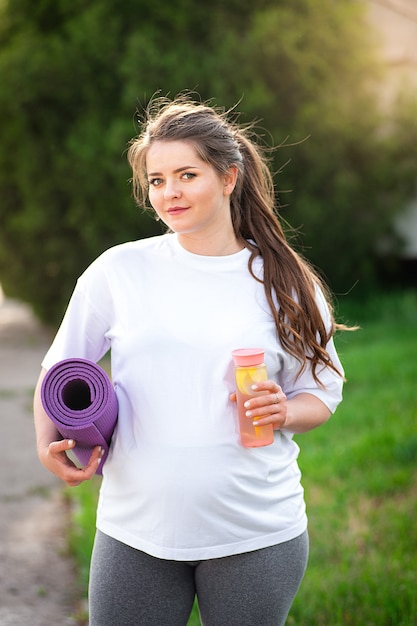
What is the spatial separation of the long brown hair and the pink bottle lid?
0.16 metres

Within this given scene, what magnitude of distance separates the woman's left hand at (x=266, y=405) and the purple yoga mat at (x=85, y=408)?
308mm

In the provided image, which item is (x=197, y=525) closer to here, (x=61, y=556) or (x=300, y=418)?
(x=300, y=418)

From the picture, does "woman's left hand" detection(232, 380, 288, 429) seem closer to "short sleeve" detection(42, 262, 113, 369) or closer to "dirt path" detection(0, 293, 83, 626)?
"short sleeve" detection(42, 262, 113, 369)

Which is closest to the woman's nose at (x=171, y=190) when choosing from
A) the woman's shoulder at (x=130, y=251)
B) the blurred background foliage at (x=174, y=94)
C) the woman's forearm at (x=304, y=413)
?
the woman's shoulder at (x=130, y=251)

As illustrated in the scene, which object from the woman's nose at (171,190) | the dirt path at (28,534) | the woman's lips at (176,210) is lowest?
the dirt path at (28,534)

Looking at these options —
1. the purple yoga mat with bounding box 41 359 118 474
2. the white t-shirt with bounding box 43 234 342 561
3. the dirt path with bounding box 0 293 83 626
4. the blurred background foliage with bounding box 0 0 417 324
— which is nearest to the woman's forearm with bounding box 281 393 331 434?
the white t-shirt with bounding box 43 234 342 561

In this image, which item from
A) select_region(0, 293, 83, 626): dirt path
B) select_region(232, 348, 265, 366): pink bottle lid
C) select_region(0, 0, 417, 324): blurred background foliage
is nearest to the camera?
select_region(232, 348, 265, 366): pink bottle lid

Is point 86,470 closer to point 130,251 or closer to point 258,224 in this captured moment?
point 130,251

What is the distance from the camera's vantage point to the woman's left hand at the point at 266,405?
5.70ft

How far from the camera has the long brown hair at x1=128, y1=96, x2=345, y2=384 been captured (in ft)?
6.20

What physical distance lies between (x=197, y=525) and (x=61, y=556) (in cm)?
253

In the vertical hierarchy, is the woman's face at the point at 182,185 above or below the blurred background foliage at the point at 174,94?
above

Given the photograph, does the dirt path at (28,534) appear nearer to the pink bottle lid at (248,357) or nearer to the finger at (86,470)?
the finger at (86,470)

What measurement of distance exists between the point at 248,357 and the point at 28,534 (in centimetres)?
304
